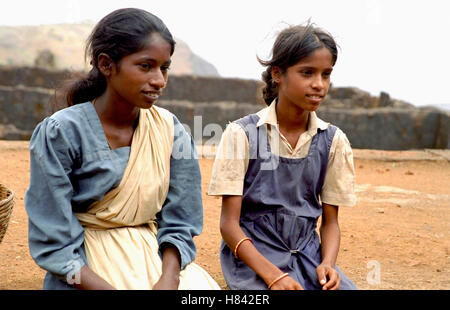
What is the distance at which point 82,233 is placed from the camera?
2346 millimetres

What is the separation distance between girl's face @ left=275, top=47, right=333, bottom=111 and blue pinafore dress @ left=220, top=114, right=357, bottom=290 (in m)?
0.21

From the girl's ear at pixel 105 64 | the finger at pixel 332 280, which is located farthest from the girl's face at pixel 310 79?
the girl's ear at pixel 105 64

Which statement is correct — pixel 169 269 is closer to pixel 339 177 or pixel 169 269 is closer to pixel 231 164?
pixel 231 164

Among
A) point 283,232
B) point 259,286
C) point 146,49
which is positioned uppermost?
point 146,49

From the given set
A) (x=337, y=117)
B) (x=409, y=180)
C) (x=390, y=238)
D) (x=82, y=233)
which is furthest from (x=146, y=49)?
(x=337, y=117)

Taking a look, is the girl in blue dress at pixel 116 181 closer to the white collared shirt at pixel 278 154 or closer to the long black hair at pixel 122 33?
the long black hair at pixel 122 33

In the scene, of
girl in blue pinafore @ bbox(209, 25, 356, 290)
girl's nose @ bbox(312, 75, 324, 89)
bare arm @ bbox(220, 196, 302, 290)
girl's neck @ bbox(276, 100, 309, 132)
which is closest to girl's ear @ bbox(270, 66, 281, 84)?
girl in blue pinafore @ bbox(209, 25, 356, 290)

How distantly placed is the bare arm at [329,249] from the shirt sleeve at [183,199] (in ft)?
1.99

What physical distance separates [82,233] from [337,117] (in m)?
8.21

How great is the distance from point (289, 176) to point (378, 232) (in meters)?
2.25

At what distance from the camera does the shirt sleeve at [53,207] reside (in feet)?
7.31
